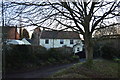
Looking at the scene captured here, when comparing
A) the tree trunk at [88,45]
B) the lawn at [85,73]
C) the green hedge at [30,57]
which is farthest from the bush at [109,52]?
the tree trunk at [88,45]

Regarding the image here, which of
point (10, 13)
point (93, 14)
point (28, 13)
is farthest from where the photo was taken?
point (93, 14)

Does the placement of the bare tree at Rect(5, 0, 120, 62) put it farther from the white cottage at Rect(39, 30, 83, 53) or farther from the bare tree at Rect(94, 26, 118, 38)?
the white cottage at Rect(39, 30, 83, 53)

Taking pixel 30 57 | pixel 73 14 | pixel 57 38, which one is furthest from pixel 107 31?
pixel 30 57

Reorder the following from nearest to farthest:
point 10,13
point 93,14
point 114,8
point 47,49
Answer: point 10,13 < point 114,8 < point 93,14 < point 47,49

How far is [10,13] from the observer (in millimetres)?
3873

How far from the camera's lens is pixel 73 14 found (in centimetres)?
460

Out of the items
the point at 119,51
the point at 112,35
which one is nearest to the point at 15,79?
the point at 112,35

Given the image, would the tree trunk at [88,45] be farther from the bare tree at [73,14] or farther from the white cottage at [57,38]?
the white cottage at [57,38]

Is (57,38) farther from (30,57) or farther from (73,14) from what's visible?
(73,14)

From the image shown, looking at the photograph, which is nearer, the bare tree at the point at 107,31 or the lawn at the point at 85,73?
the lawn at the point at 85,73

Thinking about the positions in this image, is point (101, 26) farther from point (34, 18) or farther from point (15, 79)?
point (15, 79)

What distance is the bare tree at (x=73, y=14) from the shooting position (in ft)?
13.8

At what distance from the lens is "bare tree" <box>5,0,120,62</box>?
4199 mm

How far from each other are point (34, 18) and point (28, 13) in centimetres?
24
